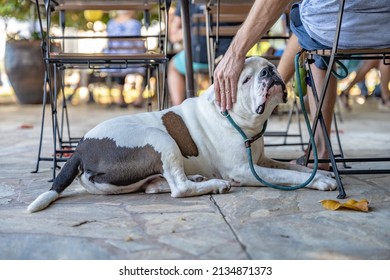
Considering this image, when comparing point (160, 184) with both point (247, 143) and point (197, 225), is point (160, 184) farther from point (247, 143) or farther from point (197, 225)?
point (197, 225)

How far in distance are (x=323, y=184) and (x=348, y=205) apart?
379 millimetres

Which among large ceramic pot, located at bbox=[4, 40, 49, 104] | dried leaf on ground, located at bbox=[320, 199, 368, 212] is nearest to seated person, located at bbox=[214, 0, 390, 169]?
dried leaf on ground, located at bbox=[320, 199, 368, 212]

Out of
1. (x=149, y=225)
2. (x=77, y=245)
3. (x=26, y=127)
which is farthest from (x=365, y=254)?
(x=26, y=127)

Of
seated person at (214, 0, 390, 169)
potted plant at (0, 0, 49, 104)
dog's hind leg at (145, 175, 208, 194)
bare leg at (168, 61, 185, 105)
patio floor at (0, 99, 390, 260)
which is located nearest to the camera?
patio floor at (0, 99, 390, 260)

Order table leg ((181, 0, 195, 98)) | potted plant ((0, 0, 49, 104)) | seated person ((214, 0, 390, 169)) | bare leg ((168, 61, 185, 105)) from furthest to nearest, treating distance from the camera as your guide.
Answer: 1. potted plant ((0, 0, 49, 104))
2. bare leg ((168, 61, 185, 105))
3. table leg ((181, 0, 195, 98))
4. seated person ((214, 0, 390, 169))

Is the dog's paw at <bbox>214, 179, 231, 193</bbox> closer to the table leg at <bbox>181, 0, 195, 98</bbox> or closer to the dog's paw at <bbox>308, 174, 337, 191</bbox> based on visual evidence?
the dog's paw at <bbox>308, 174, 337, 191</bbox>

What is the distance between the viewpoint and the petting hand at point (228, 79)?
8.87 feet

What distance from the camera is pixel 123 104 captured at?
8.92 m

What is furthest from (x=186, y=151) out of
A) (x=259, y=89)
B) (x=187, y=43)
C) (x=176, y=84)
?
(x=176, y=84)

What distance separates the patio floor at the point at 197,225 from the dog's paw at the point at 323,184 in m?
0.04

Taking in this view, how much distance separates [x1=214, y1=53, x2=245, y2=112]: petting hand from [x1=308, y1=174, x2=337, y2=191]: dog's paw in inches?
20.6

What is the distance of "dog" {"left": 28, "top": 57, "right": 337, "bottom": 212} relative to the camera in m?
2.66

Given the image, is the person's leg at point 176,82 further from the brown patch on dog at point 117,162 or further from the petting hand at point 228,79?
the brown patch on dog at point 117,162

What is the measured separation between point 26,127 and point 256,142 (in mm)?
3806
